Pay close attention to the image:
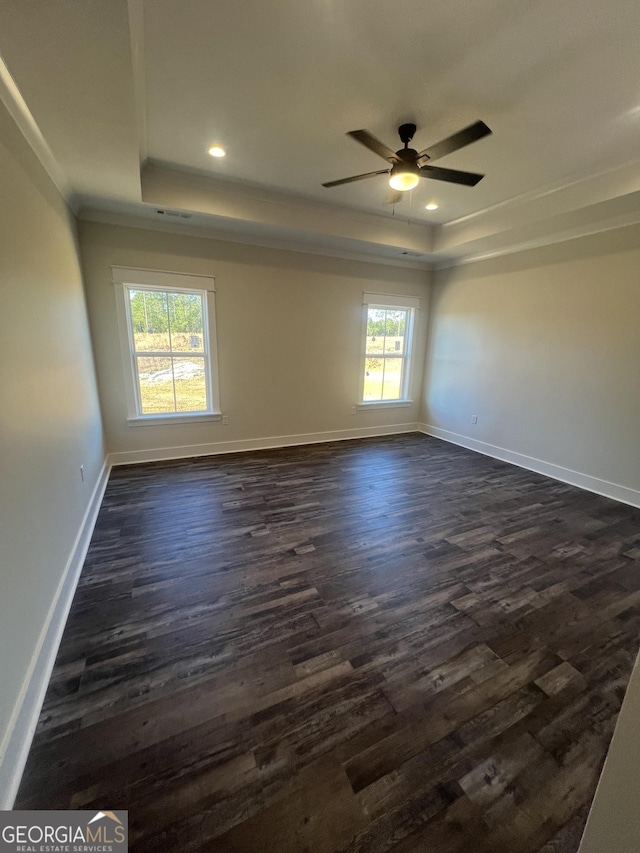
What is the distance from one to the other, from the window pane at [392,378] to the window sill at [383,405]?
0.11 meters

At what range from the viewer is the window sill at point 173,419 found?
13.3 ft

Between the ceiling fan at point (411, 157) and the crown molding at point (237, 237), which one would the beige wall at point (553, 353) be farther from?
the ceiling fan at point (411, 157)

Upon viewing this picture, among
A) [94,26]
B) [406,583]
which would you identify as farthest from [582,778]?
[94,26]

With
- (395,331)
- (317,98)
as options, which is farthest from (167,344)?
(395,331)

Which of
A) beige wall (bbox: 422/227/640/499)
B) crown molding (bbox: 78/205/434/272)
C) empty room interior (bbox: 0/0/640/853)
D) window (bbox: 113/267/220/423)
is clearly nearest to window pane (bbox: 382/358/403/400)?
beige wall (bbox: 422/227/640/499)

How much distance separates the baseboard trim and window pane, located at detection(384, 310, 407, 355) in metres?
1.29

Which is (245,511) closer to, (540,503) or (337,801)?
(337,801)

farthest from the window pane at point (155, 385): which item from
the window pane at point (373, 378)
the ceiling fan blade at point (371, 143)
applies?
the ceiling fan blade at point (371, 143)

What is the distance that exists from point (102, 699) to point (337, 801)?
1035mm

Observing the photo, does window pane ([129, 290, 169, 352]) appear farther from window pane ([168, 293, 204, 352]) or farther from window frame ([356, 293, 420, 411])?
window frame ([356, 293, 420, 411])

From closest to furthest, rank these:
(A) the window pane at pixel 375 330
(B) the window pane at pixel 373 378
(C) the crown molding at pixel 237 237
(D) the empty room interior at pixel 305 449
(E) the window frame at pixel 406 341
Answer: (D) the empty room interior at pixel 305 449 < (C) the crown molding at pixel 237 237 < (E) the window frame at pixel 406 341 < (A) the window pane at pixel 375 330 < (B) the window pane at pixel 373 378

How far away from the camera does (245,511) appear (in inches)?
119

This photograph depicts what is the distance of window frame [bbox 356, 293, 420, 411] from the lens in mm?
5090

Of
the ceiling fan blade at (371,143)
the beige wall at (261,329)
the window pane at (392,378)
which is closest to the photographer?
the ceiling fan blade at (371,143)
